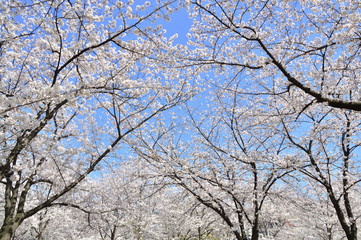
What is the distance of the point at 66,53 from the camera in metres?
5.87

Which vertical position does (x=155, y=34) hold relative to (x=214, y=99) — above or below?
below

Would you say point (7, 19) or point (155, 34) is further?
point (155, 34)

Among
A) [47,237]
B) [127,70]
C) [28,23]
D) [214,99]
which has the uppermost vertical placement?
[214,99]

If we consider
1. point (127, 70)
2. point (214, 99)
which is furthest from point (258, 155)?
point (127, 70)

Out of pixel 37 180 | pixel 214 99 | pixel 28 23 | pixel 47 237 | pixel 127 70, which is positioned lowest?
pixel 47 237

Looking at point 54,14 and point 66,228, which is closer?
point 54,14

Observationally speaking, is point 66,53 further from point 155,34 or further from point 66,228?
point 66,228

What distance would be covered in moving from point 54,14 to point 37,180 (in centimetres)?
627

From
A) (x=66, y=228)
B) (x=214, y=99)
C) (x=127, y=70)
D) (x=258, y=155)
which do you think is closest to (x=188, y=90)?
(x=214, y=99)

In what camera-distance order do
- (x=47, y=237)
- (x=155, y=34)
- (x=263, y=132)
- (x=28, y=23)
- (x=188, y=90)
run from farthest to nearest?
1. (x=47, y=237)
2. (x=263, y=132)
3. (x=188, y=90)
4. (x=28, y=23)
5. (x=155, y=34)

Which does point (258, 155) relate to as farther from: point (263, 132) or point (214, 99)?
point (214, 99)

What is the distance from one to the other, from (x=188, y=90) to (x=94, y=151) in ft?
13.0

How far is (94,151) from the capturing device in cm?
790

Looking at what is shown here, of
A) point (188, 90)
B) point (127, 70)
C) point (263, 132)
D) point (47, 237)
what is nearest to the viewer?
point (127, 70)
